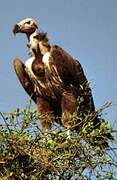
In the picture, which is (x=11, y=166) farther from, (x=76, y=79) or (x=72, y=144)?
(x=76, y=79)

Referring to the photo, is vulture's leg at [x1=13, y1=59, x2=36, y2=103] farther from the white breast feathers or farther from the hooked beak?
the hooked beak

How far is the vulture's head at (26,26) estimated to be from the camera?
1072 cm

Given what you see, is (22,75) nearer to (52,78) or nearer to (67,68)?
(52,78)

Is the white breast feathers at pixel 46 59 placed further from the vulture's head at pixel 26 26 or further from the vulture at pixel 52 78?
the vulture's head at pixel 26 26

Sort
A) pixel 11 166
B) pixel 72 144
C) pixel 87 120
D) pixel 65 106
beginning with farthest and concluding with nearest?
pixel 65 106, pixel 87 120, pixel 72 144, pixel 11 166

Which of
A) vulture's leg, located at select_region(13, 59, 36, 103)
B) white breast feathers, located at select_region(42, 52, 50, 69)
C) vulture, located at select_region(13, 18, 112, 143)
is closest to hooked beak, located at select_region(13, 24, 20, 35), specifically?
vulture, located at select_region(13, 18, 112, 143)

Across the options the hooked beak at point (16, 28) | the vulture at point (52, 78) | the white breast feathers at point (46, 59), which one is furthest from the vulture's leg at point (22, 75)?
the hooked beak at point (16, 28)

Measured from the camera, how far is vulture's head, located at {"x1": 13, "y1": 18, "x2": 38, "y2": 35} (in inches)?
422

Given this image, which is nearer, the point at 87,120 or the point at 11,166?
the point at 11,166

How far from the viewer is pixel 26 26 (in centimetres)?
1093

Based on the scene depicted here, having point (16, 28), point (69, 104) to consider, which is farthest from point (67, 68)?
point (16, 28)

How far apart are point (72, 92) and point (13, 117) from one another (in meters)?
3.30

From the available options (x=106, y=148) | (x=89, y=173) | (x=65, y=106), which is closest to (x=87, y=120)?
(x=106, y=148)

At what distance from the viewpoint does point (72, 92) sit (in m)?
10.2
